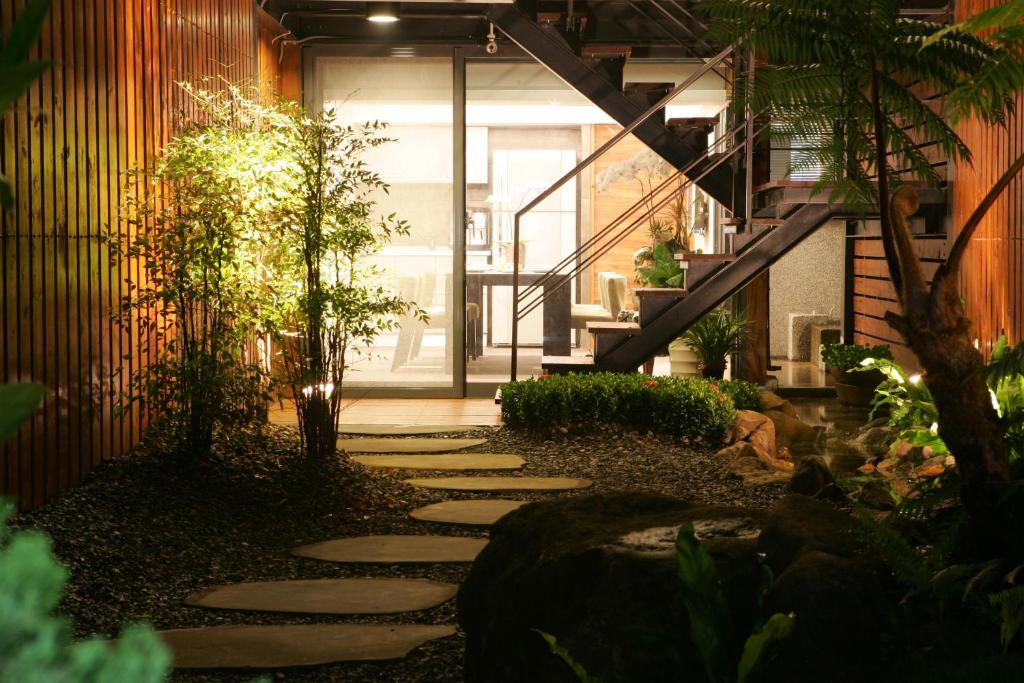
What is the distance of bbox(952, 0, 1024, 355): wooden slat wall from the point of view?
658 centimetres

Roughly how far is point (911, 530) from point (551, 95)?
723cm

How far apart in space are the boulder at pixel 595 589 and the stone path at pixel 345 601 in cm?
39

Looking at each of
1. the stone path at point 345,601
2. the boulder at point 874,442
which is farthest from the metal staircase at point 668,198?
the stone path at point 345,601

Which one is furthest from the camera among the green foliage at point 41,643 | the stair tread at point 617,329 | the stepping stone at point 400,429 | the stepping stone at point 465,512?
the stair tread at point 617,329

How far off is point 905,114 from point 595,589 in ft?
5.49

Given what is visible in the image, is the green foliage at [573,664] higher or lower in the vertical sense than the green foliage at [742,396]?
lower

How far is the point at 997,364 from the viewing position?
2711mm

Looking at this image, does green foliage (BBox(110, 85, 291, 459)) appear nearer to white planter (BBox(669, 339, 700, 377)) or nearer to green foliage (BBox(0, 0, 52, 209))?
white planter (BBox(669, 339, 700, 377))

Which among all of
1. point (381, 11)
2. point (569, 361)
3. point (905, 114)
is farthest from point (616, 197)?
point (905, 114)

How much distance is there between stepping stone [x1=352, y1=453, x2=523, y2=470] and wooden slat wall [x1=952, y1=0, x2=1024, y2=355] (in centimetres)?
286

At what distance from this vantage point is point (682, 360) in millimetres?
10359

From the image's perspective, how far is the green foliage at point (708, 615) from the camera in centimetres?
251

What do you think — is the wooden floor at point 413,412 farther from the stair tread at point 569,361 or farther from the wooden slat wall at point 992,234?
the wooden slat wall at point 992,234

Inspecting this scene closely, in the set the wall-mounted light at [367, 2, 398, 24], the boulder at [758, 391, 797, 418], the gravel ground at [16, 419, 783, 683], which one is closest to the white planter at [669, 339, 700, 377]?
the boulder at [758, 391, 797, 418]
